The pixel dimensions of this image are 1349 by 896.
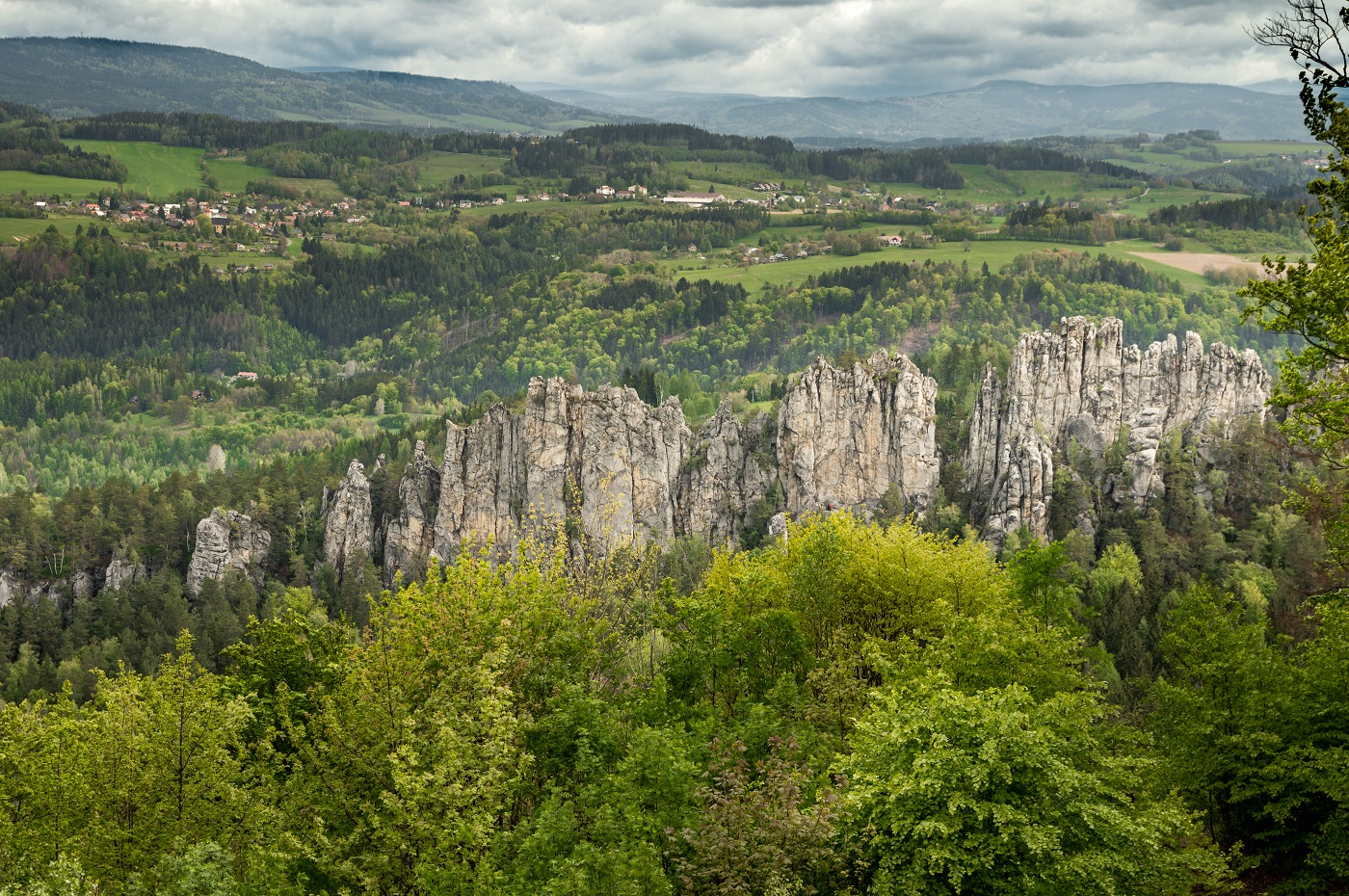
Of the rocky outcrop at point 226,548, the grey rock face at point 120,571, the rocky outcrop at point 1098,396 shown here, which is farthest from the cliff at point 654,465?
the grey rock face at point 120,571

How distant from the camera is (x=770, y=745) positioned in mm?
33375

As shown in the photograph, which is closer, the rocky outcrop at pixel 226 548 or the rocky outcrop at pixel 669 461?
the rocky outcrop at pixel 226 548

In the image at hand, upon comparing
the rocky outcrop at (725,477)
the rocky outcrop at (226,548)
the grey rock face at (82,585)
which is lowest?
the grey rock face at (82,585)

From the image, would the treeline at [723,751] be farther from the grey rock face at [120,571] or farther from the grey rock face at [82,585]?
the grey rock face at [82,585]

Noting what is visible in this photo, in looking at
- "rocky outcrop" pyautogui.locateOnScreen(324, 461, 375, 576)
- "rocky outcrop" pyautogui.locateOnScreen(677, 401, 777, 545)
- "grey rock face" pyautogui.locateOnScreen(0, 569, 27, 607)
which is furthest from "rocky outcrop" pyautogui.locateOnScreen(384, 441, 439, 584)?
"grey rock face" pyautogui.locateOnScreen(0, 569, 27, 607)

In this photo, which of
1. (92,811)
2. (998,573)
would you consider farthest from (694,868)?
(998,573)

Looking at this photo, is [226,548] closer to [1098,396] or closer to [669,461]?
[669,461]

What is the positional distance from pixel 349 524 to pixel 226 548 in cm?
1371

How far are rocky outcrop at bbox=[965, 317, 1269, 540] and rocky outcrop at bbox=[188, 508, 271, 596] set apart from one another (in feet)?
271

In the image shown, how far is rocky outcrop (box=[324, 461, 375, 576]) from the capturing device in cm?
12738

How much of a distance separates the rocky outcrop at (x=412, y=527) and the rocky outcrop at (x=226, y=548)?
14.9 meters

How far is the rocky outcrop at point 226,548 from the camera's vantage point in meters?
122

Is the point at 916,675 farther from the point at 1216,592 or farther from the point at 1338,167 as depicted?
the point at 1216,592

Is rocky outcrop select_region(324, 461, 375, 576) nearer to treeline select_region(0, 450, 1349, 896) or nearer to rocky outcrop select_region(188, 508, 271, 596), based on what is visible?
rocky outcrop select_region(188, 508, 271, 596)
